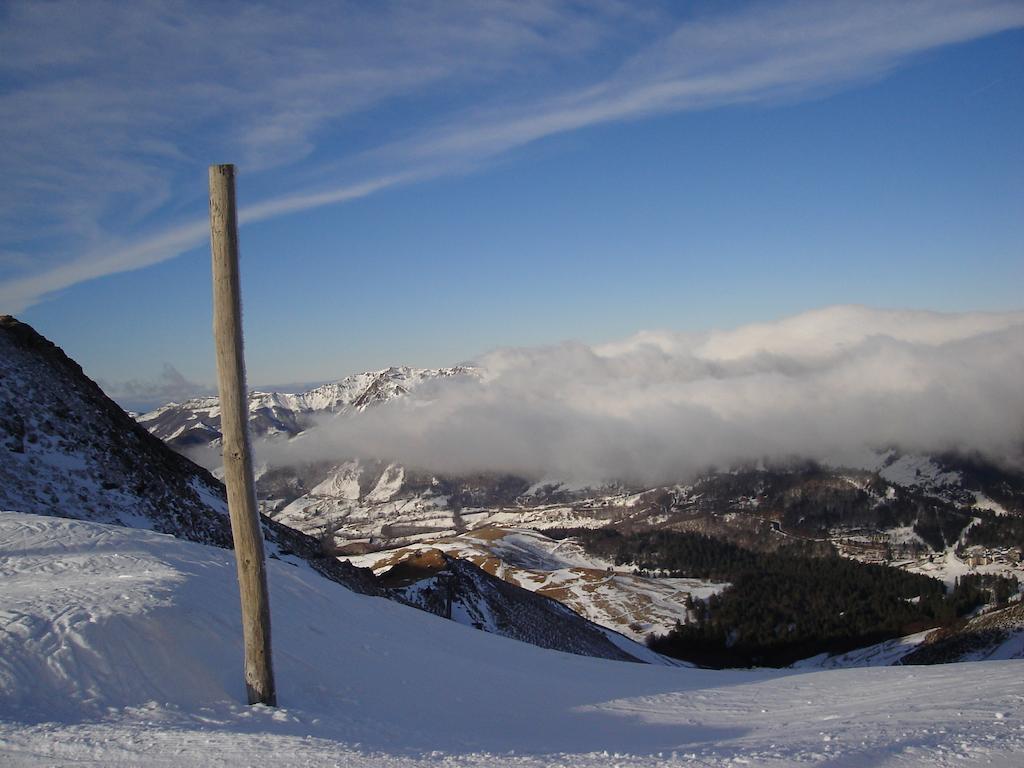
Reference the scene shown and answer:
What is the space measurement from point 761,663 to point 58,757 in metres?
114

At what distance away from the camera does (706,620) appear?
387 ft

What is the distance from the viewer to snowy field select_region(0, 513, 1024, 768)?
26.7 ft

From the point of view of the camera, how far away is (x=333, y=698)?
11.1 m

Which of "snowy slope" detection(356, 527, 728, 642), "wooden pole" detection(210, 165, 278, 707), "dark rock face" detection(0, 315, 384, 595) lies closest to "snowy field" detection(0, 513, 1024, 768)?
"wooden pole" detection(210, 165, 278, 707)

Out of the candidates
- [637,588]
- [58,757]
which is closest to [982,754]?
[58,757]

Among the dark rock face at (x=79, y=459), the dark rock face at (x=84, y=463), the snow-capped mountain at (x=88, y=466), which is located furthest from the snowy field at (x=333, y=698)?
the dark rock face at (x=84, y=463)

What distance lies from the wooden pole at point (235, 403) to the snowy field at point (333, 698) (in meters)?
1.56

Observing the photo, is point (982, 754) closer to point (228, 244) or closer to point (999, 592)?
point (228, 244)

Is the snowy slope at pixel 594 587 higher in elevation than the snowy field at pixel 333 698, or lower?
lower

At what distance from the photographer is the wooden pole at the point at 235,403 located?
9.30 meters

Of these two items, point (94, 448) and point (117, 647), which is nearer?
point (117, 647)

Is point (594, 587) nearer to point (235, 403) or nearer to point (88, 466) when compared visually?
point (88, 466)

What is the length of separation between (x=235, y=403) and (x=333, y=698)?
533cm

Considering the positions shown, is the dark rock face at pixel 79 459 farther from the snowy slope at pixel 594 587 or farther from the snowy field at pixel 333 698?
the snowy slope at pixel 594 587
